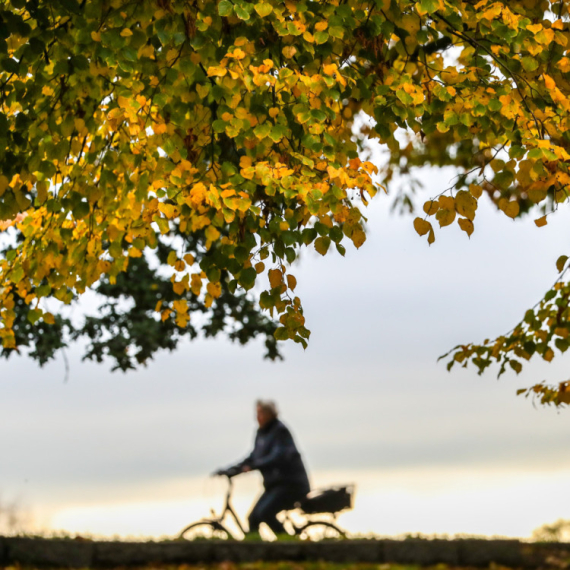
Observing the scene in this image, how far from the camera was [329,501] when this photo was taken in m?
8.12

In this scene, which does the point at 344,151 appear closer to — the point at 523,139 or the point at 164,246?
the point at 523,139

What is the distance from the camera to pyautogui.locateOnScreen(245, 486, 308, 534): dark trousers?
8109 mm

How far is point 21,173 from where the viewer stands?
5.84 metres

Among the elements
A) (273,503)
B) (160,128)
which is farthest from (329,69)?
(273,503)

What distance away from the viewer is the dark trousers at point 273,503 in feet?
26.6

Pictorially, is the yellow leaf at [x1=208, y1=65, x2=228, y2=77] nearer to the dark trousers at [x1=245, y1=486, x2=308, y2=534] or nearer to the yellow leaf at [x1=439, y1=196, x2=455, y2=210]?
the yellow leaf at [x1=439, y1=196, x2=455, y2=210]

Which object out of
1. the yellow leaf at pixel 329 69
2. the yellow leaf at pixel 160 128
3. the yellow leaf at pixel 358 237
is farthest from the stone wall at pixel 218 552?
the yellow leaf at pixel 329 69

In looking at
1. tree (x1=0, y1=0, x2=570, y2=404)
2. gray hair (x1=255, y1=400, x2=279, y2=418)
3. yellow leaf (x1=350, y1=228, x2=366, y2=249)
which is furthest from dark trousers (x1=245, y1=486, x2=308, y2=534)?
A: yellow leaf (x1=350, y1=228, x2=366, y2=249)

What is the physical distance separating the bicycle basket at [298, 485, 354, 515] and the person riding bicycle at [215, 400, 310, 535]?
10 cm

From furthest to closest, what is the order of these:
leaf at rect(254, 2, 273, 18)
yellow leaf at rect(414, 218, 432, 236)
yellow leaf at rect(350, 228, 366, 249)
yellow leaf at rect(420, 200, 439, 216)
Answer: yellow leaf at rect(350, 228, 366, 249) → yellow leaf at rect(420, 200, 439, 216) → yellow leaf at rect(414, 218, 432, 236) → leaf at rect(254, 2, 273, 18)

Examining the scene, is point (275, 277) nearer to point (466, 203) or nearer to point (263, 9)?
point (466, 203)

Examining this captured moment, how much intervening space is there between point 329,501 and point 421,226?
4.30 m

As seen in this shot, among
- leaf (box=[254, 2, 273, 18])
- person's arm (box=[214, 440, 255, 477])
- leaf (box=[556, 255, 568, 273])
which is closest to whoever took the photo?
leaf (box=[254, 2, 273, 18])

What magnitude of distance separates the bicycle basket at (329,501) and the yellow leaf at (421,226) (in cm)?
410
